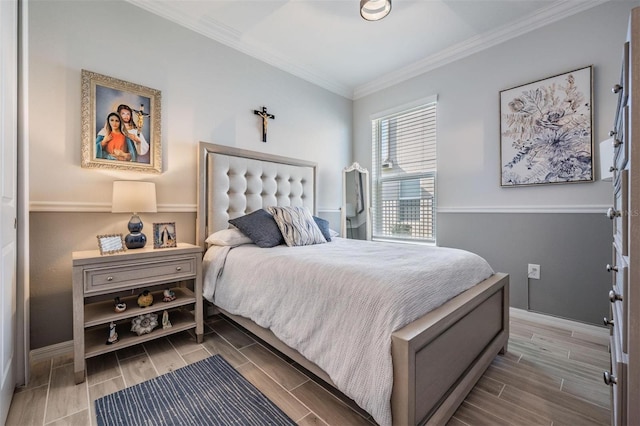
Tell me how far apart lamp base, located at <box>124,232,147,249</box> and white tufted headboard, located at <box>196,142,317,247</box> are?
20.4 inches

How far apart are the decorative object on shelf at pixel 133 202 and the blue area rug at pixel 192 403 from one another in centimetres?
92

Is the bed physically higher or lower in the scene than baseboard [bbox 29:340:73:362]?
higher

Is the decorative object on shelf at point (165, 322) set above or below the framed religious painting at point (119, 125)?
below

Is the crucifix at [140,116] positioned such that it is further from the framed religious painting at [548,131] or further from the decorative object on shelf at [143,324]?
the framed religious painting at [548,131]

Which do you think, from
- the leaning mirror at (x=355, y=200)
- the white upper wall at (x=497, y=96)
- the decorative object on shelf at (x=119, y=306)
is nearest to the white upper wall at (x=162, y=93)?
the leaning mirror at (x=355, y=200)

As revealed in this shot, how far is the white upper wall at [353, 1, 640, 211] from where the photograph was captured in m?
2.22

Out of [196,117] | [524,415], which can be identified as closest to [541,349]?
[524,415]

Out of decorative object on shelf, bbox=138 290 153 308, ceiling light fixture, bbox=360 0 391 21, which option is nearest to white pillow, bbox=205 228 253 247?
decorative object on shelf, bbox=138 290 153 308

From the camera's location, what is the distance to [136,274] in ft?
5.99

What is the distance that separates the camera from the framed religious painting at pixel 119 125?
2018 mm

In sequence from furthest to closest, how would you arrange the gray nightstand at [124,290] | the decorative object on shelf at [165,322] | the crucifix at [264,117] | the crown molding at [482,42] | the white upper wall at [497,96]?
the crucifix at [264,117] → the crown molding at [482,42] → the white upper wall at [497,96] → the decorative object on shelf at [165,322] → the gray nightstand at [124,290]

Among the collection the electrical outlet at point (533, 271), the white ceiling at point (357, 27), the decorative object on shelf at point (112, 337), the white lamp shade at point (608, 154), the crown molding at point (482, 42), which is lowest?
the decorative object on shelf at point (112, 337)

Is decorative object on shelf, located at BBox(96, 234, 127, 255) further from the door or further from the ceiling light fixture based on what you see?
the ceiling light fixture

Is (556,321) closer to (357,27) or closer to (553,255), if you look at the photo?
(553,255)
